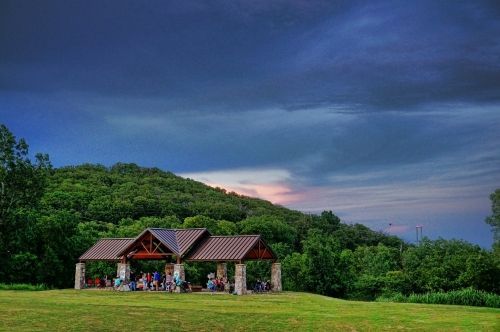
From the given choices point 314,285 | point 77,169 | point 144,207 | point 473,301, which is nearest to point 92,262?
point 314,285

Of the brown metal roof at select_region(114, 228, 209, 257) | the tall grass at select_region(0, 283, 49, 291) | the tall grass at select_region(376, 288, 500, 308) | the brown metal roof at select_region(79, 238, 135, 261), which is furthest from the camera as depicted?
the brown metal roof at select_region(79, 238, 135, 261)

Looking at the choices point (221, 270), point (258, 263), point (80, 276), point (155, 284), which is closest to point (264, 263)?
point (258, 263)

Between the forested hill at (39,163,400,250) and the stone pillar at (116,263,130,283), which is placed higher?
the forested hill at (39,163,400,250)

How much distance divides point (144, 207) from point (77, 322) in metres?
71.4

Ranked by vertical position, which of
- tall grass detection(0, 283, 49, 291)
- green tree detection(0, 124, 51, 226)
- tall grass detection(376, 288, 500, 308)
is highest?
green tree detection(0, 124, 51, 226)

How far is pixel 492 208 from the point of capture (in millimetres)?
61062

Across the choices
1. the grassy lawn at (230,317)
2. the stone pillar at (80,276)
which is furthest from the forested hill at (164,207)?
the grassy lawn at (230,317)

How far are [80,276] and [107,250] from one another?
2.98 meters

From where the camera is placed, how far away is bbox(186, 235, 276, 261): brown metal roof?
40.5 meters

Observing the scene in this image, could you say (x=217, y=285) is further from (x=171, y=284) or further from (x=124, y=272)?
(x=124, y=272)

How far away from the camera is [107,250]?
4719cm

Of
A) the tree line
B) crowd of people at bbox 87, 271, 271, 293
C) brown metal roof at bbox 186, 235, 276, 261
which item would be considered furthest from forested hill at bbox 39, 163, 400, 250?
brown metal roof at bbox 186, 235, 276, 261

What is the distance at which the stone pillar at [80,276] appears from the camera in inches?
1838

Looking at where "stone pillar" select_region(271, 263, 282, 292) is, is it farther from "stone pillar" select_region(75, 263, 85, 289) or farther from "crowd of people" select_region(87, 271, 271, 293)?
"stone pillar" select_region(75, 263, 85, 289)
